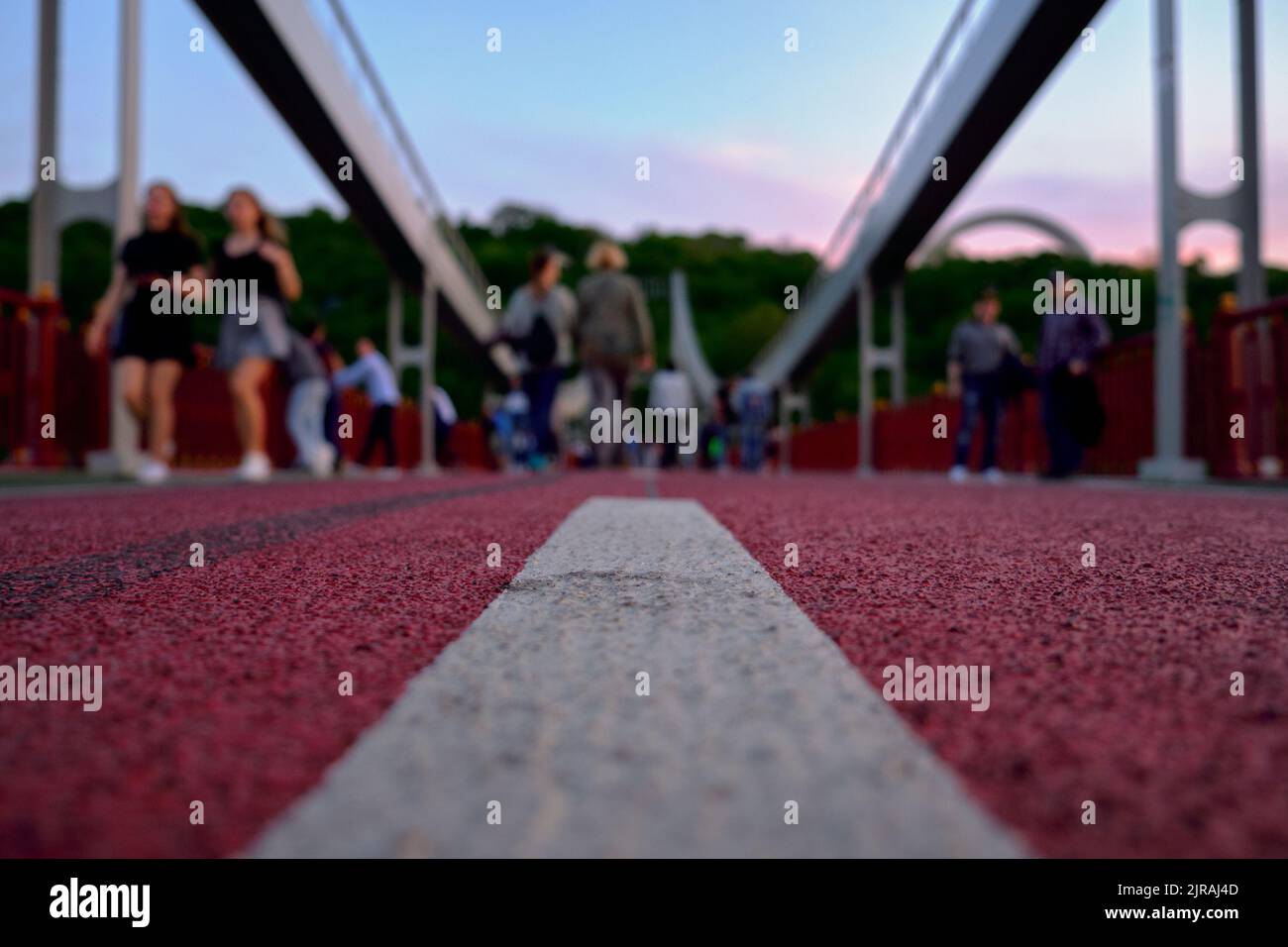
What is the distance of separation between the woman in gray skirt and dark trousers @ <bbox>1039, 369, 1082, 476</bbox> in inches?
286

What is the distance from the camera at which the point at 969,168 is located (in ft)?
44.2

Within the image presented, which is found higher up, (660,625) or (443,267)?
(443,267)

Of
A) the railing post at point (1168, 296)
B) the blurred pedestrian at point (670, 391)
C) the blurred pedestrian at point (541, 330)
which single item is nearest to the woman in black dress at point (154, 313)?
the blurred pedestrian at point (541, 330)

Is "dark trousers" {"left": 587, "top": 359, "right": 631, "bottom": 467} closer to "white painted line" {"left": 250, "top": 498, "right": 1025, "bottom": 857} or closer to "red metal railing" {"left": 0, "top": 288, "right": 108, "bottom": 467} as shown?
"red metal railing" {"left": 0, "top": 288, "right": 108, "bottom": 467}

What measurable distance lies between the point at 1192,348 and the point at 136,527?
30.5ft

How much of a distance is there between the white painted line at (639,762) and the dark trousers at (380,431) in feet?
39.9

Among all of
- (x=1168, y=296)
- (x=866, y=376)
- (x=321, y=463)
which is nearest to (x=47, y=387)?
(x=321, y=463)

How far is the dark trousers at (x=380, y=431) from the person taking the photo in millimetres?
13062

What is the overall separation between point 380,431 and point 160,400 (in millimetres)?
6109

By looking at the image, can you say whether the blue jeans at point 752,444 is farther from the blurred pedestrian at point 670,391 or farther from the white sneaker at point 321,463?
the white sneaker at point 321,463

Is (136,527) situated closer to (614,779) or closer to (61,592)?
(61,592)

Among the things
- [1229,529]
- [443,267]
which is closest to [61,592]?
[1229,529]

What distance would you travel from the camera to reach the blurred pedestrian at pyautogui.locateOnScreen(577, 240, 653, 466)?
1056cm

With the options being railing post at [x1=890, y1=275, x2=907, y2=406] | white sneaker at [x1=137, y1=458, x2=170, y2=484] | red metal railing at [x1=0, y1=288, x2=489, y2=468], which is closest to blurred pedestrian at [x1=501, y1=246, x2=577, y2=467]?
red metal railing at [x1=0, y1=288, x2=489, y2=468]
